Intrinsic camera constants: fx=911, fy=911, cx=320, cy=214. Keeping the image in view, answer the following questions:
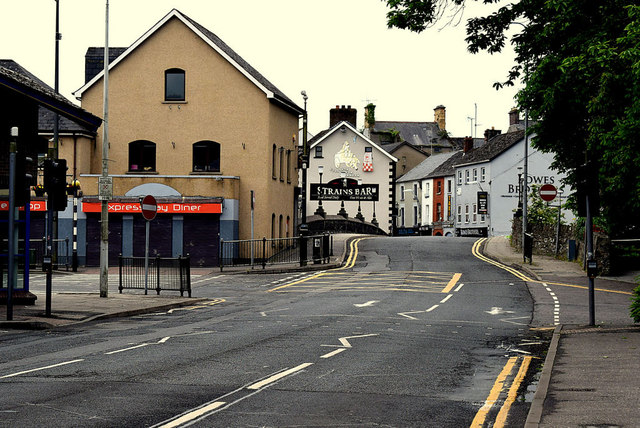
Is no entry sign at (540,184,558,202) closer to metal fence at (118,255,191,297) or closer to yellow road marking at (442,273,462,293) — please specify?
yellow road marking at (442,273,462,293)

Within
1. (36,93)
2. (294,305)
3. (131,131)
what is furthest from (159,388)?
(131,131)

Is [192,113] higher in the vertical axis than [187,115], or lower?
higher

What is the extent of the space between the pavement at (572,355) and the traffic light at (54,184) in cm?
241

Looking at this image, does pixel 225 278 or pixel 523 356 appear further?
pixel 225 278

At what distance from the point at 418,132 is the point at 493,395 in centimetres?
12979

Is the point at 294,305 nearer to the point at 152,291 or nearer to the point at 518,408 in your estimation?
the point at 152,291

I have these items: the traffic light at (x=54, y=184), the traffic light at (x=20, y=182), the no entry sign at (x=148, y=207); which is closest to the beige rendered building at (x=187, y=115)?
the no entry sign at (x=148, y=207)

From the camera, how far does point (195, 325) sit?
18172mm

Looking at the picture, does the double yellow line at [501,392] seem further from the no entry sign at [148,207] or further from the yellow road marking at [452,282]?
the no entry sign at [148,207]

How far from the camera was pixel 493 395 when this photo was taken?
10047mm

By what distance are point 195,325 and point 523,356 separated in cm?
718

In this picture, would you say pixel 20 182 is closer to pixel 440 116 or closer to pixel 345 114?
pixel 345 114

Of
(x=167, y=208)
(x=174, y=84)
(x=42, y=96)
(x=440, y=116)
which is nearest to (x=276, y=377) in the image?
(x=42, y=96)

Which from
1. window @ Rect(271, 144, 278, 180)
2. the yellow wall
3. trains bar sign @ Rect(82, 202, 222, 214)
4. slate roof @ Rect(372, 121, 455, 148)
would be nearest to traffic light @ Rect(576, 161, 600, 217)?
trains bar sign @ Rect(82, 202, 222, 214)
